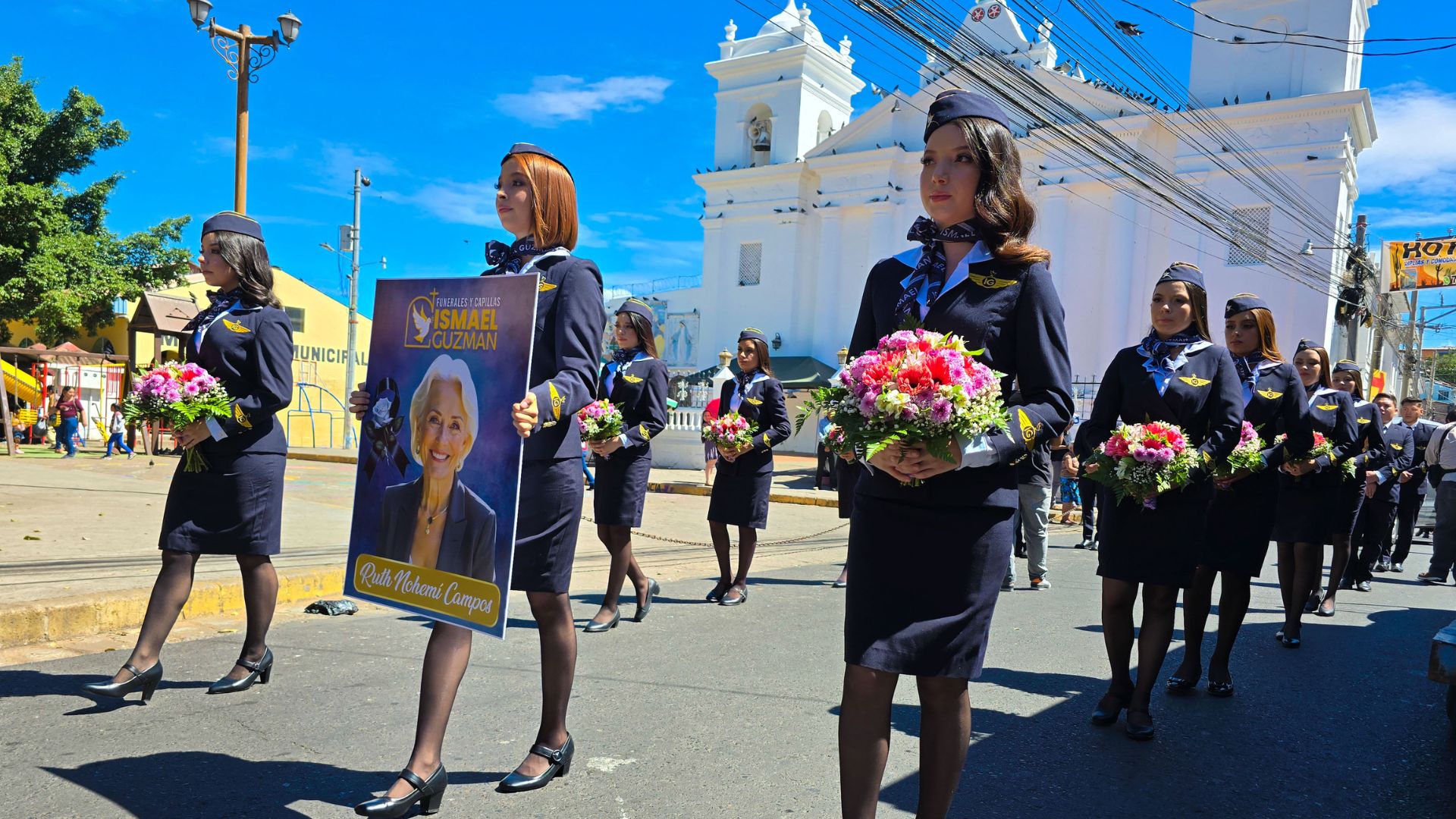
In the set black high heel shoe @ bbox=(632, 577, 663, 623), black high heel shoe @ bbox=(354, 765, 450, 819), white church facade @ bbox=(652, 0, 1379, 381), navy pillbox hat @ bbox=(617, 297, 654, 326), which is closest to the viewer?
black high heel shoe @ bbox=(354, 765, 450, 819)

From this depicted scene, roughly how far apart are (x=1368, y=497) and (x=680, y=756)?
900cm

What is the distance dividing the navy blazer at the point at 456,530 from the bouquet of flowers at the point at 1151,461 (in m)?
2.80

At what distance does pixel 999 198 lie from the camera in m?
2.60

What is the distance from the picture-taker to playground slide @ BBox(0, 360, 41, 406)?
80.2 feet

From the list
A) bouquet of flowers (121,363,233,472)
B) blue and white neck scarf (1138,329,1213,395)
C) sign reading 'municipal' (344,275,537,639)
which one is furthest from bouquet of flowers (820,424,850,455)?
bouquet of flowers (121,363,233,472)

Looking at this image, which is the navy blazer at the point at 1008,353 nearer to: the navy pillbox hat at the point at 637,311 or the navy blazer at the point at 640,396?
the navy blazer at the point at 640,396

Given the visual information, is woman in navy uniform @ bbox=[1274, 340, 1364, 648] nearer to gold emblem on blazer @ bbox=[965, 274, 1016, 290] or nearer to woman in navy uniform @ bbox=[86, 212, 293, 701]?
gold emblem on blazer @ bbox=[965, 274, 1016, 290]

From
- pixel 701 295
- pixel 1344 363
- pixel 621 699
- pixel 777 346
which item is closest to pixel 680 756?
pixel 621 699

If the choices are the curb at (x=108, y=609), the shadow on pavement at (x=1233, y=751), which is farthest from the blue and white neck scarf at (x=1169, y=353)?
the curb at (x=108, y=609)

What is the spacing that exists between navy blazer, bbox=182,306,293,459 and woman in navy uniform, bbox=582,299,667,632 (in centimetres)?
221

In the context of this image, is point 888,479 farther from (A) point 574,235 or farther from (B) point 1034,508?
(B) point 1034,508

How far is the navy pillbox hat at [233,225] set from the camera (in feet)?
14.1

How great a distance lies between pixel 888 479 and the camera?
2502 millimetres

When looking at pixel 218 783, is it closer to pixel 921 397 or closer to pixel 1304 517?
pixel 921 397
